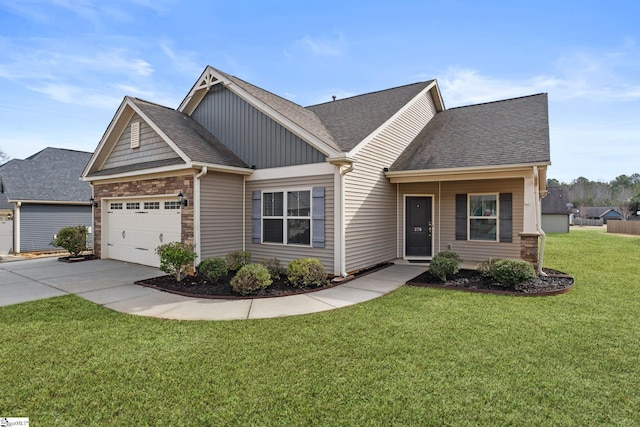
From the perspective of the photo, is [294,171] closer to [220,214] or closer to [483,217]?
[220,214]

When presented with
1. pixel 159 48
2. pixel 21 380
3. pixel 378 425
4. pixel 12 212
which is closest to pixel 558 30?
pixel 378 425

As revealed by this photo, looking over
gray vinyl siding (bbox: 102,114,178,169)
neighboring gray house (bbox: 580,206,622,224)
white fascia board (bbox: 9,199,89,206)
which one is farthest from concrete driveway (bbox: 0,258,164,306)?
neighboring gray house (bbox: 580,206,622,224)

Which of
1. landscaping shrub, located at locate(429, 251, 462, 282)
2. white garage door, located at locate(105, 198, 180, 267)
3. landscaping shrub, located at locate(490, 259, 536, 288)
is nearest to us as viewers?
landscaping shrub, located at locate(490, 259, 536, 288)

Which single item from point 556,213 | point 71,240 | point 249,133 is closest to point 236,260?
point 249,133

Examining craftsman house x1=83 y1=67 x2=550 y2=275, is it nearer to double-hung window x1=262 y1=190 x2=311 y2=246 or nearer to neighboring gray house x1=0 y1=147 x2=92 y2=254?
double-hung window x1=262 y1=190 x2=311 y2=246

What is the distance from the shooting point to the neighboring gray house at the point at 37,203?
1517cm

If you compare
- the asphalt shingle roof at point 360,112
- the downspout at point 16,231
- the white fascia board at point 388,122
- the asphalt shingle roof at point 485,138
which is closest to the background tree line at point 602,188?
the asphalt shingle roof at point 485,138

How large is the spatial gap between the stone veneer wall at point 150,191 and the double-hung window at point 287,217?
2008 mm

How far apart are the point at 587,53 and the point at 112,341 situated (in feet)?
43.6

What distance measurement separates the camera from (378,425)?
8.51 feet

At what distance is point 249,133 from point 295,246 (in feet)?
12.2

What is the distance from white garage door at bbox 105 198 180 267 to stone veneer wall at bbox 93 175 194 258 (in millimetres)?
299

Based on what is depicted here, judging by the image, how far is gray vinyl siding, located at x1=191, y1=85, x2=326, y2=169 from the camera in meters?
8.61

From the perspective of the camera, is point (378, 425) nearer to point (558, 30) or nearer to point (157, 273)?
point (157, 273)
